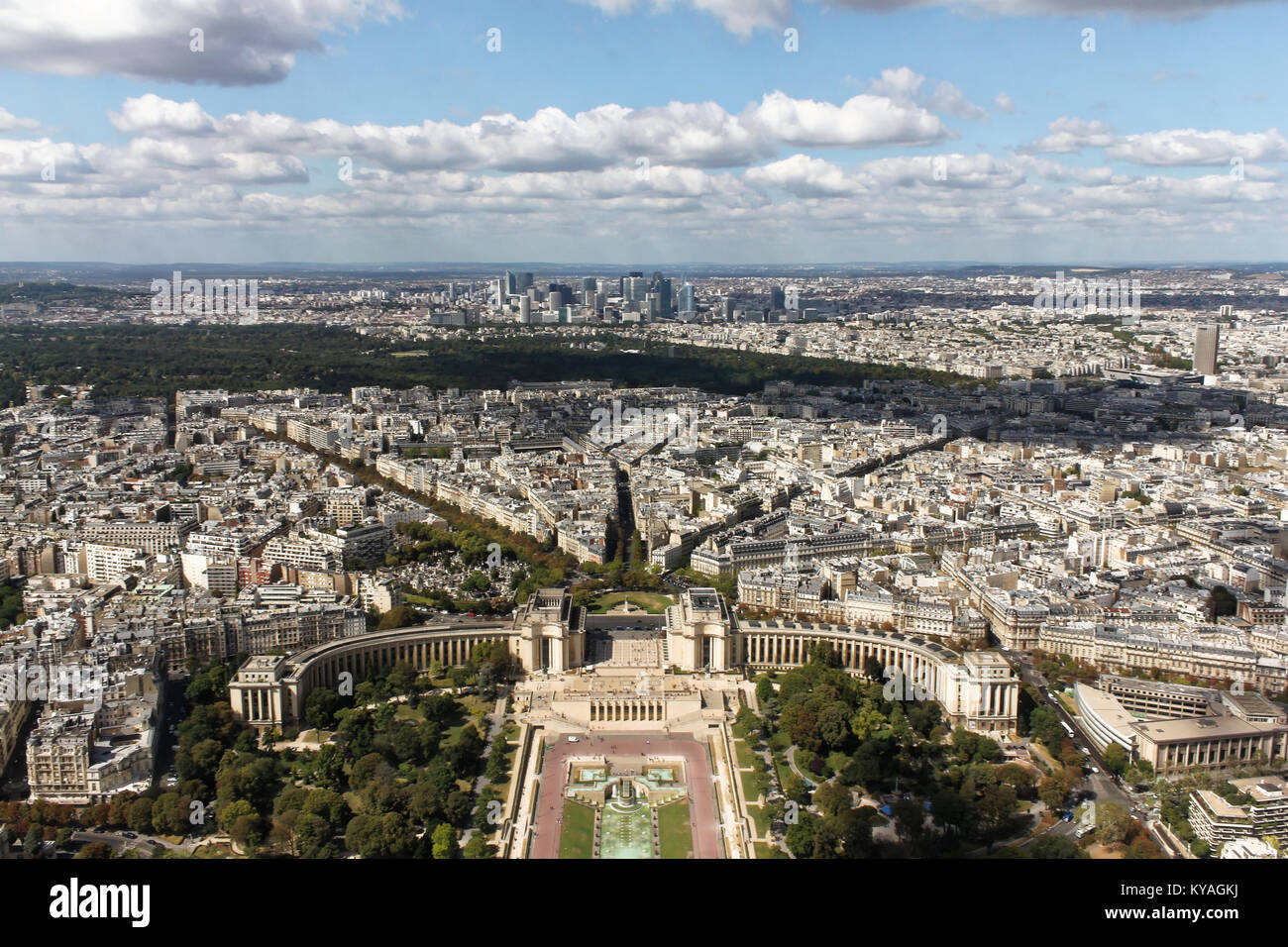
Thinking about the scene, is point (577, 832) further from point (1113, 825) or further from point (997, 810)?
point (1113, 825)

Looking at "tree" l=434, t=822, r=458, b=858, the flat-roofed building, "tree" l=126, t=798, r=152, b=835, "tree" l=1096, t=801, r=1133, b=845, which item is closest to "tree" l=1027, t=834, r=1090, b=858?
"tree" l=1096, t=801, r=1133, b=845

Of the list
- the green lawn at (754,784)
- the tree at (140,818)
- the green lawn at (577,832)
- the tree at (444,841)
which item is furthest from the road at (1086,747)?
the tree at (140,818)

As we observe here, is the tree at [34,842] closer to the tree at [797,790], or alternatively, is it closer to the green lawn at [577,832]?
the green lawn at [577,832]

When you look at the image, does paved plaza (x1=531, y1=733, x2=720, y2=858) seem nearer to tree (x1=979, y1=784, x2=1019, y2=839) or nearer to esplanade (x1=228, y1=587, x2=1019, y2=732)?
esplanade (x1=228, y1=587, x2=1019, y2=732)

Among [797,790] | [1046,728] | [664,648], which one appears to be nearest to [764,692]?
[664,648]
